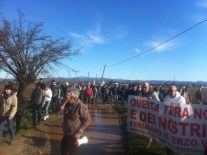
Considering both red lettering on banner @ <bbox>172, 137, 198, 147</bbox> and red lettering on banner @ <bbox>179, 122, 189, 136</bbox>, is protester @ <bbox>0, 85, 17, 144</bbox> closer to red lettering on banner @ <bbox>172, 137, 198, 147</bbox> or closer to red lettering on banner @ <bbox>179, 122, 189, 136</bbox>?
red lettering on banner @ <bbox>172, 137, 198, 147</bbox>

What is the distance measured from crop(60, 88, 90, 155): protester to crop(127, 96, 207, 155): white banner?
2820 mm

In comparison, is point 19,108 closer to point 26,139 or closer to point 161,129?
point 26,139

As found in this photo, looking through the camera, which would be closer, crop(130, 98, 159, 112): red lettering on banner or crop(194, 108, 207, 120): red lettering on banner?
crop(194, 108, 207, 120): red lettering on banner

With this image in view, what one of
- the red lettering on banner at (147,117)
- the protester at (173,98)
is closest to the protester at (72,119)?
the protester at (173,98)

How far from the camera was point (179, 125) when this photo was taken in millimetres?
9086

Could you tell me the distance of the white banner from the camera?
883 centimetres

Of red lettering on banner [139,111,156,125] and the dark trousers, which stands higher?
red lettering on banner [139,111,156,125]

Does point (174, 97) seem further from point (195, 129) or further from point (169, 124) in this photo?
point (195, 129)

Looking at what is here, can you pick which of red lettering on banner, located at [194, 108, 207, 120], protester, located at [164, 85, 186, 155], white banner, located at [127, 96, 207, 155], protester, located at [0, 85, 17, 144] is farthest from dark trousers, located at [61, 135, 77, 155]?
protester, located at [0, 85, 17, 144]

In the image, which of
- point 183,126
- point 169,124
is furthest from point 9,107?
point 183,126

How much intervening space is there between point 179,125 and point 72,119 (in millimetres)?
3146

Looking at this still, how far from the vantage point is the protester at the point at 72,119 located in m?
6.86

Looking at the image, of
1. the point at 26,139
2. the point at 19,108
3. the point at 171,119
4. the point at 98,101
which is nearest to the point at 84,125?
the point at 171,119

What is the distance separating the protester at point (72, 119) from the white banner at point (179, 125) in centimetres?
282
